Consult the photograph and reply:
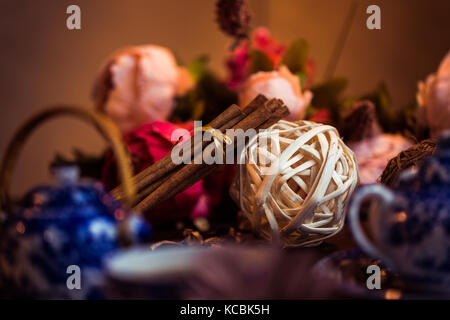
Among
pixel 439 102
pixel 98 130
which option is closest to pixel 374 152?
Result: pixel 439 102

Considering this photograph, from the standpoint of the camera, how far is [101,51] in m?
1.42

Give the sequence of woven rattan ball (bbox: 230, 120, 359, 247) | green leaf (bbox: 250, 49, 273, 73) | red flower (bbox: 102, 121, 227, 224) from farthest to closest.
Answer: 1. green leaf (bbox: 250, 49, 273, 73)
2. red flower (bbox: 102, 121, 227, 224)
3. woven rattan ball (bbox: 230, 120, 359, 247)

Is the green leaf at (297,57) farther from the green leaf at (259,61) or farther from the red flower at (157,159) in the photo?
the red flower at (157,159)

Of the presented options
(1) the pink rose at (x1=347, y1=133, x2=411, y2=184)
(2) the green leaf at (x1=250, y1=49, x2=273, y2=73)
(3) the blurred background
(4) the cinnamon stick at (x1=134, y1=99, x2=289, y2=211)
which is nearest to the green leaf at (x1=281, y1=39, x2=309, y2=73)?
(2) the green leaf at (x1=250, y1=49, x2=273, y2=73)

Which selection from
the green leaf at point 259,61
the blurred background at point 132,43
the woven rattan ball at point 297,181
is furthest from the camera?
the blurred background at point 132,43

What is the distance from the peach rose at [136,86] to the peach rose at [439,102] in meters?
0.46

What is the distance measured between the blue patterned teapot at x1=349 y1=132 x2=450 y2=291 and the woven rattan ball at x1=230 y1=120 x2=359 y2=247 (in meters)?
0.13

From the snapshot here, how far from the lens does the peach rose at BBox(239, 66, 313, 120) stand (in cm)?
67

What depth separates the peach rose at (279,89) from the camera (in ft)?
2.20

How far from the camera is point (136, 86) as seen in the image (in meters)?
0.86

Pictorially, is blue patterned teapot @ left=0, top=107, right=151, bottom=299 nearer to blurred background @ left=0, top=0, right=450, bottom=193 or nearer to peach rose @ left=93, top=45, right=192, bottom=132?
peach rose @ left=93, top=45, right=192, bottom=132

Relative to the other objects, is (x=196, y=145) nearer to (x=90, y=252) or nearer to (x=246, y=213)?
(x=246, y=213)

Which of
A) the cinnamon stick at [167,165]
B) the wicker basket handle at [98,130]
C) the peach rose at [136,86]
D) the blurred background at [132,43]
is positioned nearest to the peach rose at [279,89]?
the cinnamon stick at [167,165]
